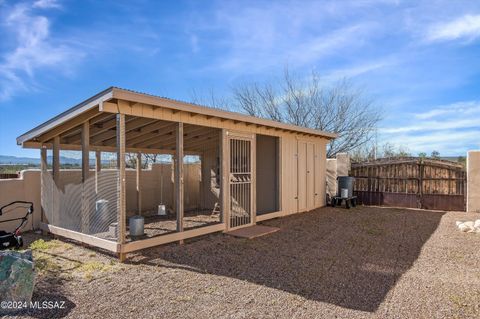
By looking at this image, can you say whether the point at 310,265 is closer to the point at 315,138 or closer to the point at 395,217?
the point at 395,217

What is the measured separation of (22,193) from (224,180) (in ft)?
14.2

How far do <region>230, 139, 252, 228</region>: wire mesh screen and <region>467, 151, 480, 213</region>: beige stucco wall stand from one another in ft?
22.6

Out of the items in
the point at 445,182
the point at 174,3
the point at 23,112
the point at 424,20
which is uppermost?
the point at 174,3

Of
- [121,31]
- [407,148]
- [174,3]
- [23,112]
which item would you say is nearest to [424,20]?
[174,3]

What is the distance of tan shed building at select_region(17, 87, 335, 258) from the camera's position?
15.9 feet

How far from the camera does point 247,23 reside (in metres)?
9.63

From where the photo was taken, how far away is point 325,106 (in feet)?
55.8

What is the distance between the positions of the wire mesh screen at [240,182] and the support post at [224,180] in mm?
196

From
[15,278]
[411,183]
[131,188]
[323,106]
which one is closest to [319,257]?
[15,278]

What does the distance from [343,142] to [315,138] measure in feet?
25.7

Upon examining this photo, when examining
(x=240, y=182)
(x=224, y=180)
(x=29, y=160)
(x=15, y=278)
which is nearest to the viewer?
(x=15, y=278)

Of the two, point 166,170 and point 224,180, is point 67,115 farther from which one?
point 166,170

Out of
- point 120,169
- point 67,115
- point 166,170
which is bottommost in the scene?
point 166,170

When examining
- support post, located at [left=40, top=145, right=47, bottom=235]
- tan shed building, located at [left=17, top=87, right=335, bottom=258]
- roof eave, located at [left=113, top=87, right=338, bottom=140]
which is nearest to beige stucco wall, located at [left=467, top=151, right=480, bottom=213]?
tan shed building, located at [left=17, top=87, right=335, bottom=258]
